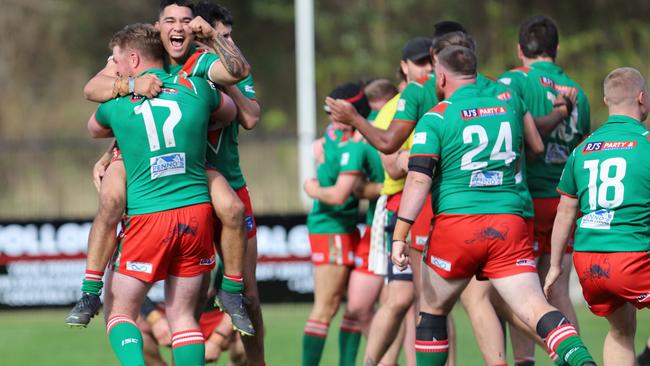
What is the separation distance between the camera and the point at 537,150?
714 cm

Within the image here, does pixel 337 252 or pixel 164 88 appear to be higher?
pixel 164 88

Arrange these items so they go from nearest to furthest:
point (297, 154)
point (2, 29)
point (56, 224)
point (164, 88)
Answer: point (164, 88) → point (56, 224) → point (297, 154) → point (2, 29)

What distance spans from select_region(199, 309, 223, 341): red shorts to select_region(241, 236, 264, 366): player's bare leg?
1108 millimetres

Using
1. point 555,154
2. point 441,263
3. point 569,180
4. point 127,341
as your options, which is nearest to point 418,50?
point 555,154

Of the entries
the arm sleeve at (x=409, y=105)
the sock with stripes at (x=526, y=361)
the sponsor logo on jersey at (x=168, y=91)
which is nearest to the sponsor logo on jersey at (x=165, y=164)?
the sponsor logo on jersey at (x=168, y=91)

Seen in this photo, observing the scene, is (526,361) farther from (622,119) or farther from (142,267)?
(142,267)

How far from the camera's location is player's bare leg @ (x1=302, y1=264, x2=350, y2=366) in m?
8.58

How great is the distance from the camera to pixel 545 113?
25.7 feet

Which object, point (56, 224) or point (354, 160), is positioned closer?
point (354, 160)

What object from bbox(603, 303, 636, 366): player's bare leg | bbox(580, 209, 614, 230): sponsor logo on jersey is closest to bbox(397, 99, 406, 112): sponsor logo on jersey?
bbox(580, 209, 614, 230): sponsor logo on jersey

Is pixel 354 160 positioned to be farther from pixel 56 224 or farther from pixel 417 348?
pixel 56 224

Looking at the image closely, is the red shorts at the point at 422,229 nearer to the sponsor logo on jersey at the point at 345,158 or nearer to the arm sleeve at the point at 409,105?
the arm sleeve at the point at 409,105

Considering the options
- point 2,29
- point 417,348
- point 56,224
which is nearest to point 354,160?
point 417,348

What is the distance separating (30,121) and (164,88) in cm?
2006
